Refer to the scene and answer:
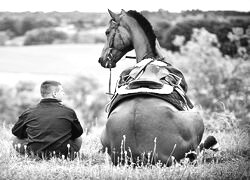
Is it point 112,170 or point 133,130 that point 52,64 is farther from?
point 112,170

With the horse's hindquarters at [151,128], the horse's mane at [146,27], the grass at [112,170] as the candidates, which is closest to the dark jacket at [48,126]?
the grass at [112,170]

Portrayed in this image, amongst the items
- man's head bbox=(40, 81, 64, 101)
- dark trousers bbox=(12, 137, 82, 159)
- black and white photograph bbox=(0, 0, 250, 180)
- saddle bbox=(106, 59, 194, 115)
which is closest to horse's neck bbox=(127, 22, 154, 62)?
black and white photograph bbox=(0, 0, 250, 180)

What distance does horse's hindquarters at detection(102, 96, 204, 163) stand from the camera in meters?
5.88

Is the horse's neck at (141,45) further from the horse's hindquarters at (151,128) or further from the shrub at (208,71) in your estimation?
the shrub at (208,71)

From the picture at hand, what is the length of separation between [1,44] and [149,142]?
1310 cm

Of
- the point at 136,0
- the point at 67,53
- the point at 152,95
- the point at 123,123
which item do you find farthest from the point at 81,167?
the point at 67,53

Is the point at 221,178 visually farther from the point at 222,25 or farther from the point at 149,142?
the point at 222,25

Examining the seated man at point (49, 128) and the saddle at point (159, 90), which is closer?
the saddle at point (159, 90)

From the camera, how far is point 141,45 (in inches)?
281

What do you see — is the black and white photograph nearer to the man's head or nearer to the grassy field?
the man's head

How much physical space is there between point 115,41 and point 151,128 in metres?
1.96

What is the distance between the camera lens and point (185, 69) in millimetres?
20016

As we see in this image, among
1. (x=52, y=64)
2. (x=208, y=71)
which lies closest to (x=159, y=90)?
(x=208, y=71)

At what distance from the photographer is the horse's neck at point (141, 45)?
23.4 ft
